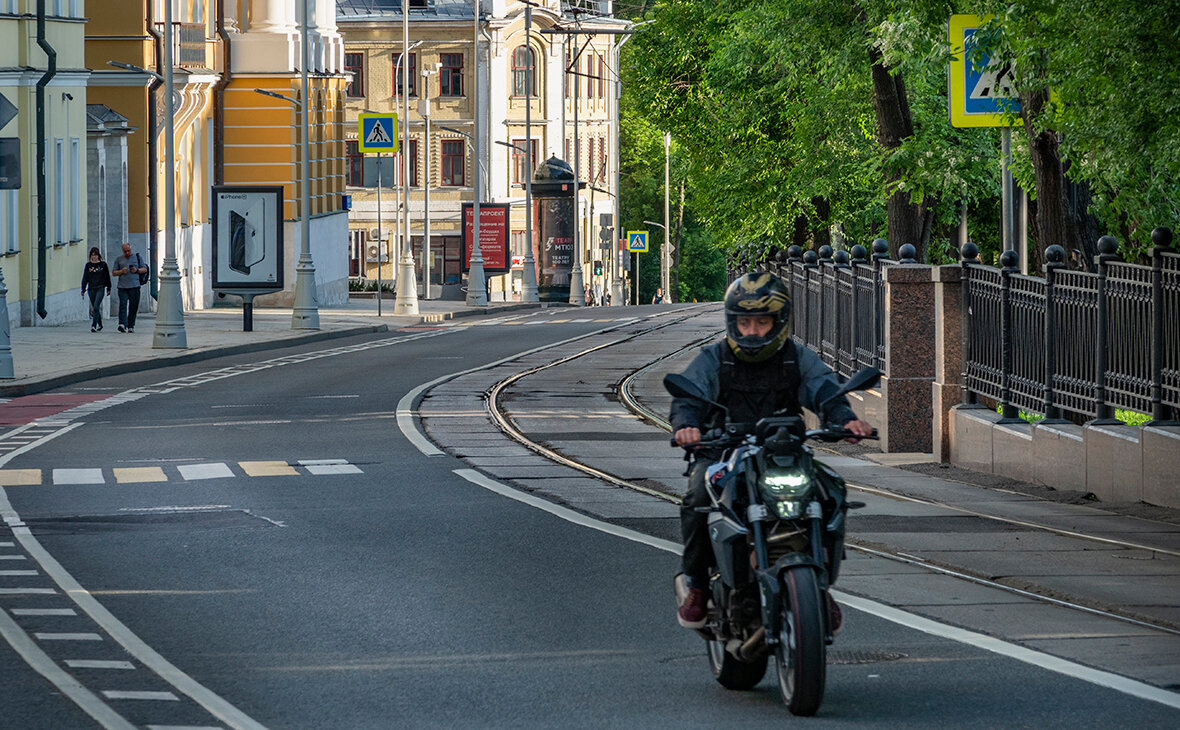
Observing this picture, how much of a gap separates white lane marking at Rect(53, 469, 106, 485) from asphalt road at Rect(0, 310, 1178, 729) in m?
0.04

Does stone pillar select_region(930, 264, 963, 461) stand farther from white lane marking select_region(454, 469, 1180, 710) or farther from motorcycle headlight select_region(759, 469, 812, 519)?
motorcycle headlight select_region(759, 469, 812, 519)

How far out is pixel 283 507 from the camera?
591 inches

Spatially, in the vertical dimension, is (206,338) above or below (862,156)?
below

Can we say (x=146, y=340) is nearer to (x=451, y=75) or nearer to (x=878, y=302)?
(x=878, y=302)

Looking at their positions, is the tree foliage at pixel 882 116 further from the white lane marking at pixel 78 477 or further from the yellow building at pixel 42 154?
the yellow building at pixel 42 154

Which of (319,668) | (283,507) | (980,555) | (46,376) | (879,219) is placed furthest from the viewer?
(879,219)

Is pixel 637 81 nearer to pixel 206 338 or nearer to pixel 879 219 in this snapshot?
pixel 879 219

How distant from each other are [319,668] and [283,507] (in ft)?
19.7

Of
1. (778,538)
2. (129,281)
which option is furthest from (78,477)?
(129,281)

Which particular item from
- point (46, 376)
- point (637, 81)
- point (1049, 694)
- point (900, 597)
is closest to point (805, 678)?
point (1049, 694)

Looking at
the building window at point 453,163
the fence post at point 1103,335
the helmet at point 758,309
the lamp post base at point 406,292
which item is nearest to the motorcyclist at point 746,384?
the helmet at point 758,309

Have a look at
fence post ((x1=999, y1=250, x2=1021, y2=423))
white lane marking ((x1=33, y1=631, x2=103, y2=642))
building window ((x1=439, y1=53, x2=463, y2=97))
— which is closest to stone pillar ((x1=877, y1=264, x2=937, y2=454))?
fence post ((x1=999, y1=250, x2=1021, y2=423))

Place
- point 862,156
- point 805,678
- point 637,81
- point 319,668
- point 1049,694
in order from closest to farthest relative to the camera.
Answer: point 805,678 < point 1049,694 < point 319,668 < point 862,156 < point 637,81

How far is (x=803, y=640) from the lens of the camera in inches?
299
